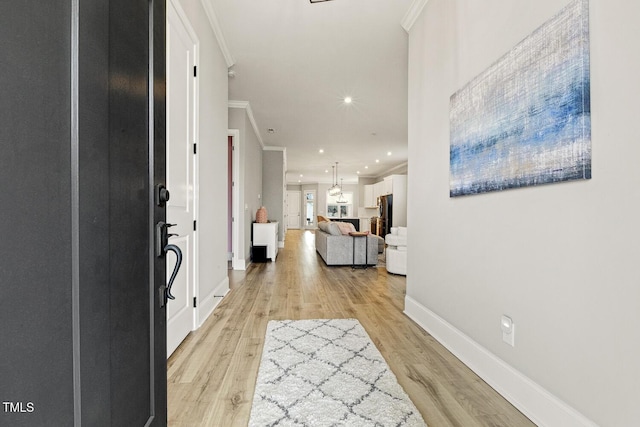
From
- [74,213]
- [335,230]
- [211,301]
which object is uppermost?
[74,213]

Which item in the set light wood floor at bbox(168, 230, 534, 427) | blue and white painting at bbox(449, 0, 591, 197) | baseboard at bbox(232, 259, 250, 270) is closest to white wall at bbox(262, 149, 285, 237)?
baseboard at bbox(232, 259, 250, 270)

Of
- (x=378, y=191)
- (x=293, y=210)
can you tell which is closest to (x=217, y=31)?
(x=378, y=191)

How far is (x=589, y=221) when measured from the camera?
1.27m

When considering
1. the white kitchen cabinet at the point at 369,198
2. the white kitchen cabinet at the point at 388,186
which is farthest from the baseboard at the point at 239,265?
the white kitchen cabinet at the point at 369,198

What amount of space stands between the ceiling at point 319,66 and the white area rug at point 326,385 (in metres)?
2.88

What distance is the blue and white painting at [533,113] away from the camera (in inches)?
51.6

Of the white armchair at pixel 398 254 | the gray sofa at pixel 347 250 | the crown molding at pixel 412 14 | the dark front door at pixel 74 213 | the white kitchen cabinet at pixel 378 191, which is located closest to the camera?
the dark front door at pixel 74 213

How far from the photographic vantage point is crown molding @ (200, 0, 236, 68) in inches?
113

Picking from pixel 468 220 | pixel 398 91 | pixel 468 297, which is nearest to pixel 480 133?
pixel 468 220

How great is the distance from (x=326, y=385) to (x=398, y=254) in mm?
3545

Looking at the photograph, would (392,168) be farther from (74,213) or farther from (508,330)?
(74,213)

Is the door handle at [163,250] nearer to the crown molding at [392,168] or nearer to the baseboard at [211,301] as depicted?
the baseboard at [211,301]

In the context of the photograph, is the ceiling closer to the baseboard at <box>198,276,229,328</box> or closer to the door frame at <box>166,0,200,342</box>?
the door frame at <box>166,0,200,342</box>

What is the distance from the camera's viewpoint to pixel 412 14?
9.54ft
